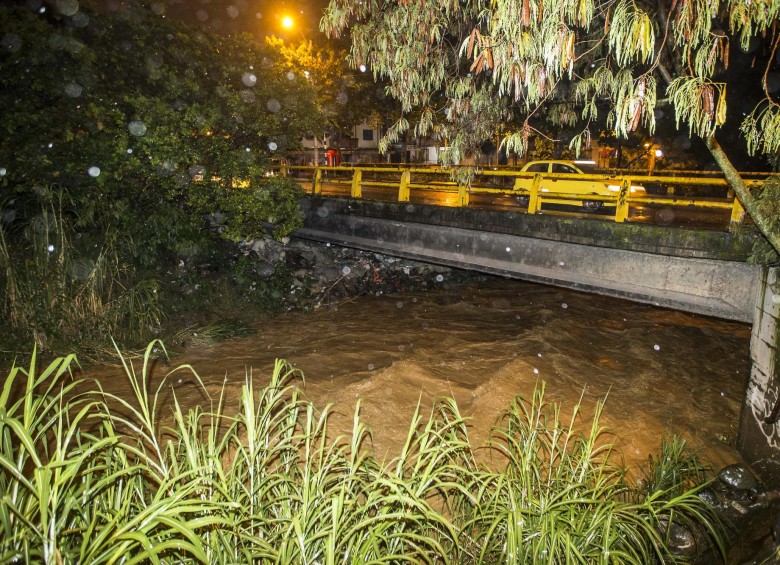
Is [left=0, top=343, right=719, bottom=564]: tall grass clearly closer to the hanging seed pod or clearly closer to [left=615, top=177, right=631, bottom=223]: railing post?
the hanging seed pod

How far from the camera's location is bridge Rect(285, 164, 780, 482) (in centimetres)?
538

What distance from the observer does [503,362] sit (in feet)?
29.5

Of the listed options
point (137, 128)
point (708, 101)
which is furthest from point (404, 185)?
point (708, 101)

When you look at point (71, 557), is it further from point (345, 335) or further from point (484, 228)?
point (345, 335)

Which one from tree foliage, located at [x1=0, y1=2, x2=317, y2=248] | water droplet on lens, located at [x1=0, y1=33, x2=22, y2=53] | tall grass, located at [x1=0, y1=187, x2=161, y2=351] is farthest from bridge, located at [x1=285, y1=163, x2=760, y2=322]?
water droplet on lens, located at [x1=0, y1=33, x2=22, y2=53]

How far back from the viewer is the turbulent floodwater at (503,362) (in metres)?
6.86

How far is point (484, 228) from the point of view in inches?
330

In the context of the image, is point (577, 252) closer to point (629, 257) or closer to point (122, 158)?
point (629, 257)

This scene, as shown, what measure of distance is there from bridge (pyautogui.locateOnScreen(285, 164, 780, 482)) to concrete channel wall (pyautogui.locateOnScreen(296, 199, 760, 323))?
1 cm

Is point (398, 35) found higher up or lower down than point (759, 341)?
higher up

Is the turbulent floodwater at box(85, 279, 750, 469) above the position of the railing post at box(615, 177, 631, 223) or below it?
below

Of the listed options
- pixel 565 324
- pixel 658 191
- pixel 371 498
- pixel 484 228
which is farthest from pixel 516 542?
pixel 658 191

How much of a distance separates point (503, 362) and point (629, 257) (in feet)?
10.6

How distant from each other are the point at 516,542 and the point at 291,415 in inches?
65.2
